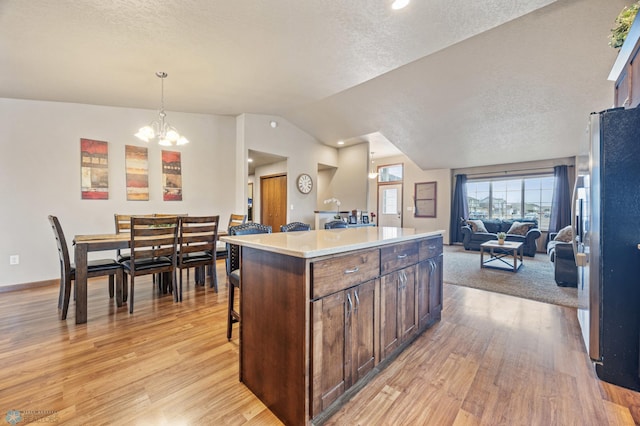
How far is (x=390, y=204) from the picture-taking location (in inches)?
373

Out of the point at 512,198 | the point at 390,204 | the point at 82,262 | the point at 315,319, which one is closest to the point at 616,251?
the point at 315,319

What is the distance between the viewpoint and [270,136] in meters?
5.79

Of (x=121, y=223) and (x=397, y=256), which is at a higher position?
(x=121, y=223)

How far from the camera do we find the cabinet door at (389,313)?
5.69 ft

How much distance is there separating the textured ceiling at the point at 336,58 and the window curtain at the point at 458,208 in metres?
2.12

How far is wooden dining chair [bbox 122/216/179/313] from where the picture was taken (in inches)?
108

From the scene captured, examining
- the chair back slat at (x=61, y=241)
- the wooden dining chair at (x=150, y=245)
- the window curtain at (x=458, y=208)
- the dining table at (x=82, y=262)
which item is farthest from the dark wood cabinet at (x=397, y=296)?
the window curtain at (x=458, y=208)

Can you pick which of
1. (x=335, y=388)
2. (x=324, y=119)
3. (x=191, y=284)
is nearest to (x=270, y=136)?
(x=324, y=119)

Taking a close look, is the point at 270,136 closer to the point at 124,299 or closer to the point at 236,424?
the point at 124,299

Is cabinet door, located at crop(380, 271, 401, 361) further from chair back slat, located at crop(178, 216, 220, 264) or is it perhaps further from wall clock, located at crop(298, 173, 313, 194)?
wall clock, located at crop(298, 173, 313, 194)

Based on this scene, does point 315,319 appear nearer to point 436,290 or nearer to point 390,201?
point 436,290

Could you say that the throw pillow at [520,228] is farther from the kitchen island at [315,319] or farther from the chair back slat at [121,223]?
the chair back slat at [121,223]

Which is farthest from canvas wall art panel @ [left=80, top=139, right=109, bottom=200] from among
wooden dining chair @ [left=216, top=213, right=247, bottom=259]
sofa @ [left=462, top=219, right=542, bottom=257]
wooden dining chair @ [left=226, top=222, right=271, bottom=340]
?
sofa @ [left=462, top=219, right=542, bottom=257]

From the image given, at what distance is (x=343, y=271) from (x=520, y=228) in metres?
6.78
